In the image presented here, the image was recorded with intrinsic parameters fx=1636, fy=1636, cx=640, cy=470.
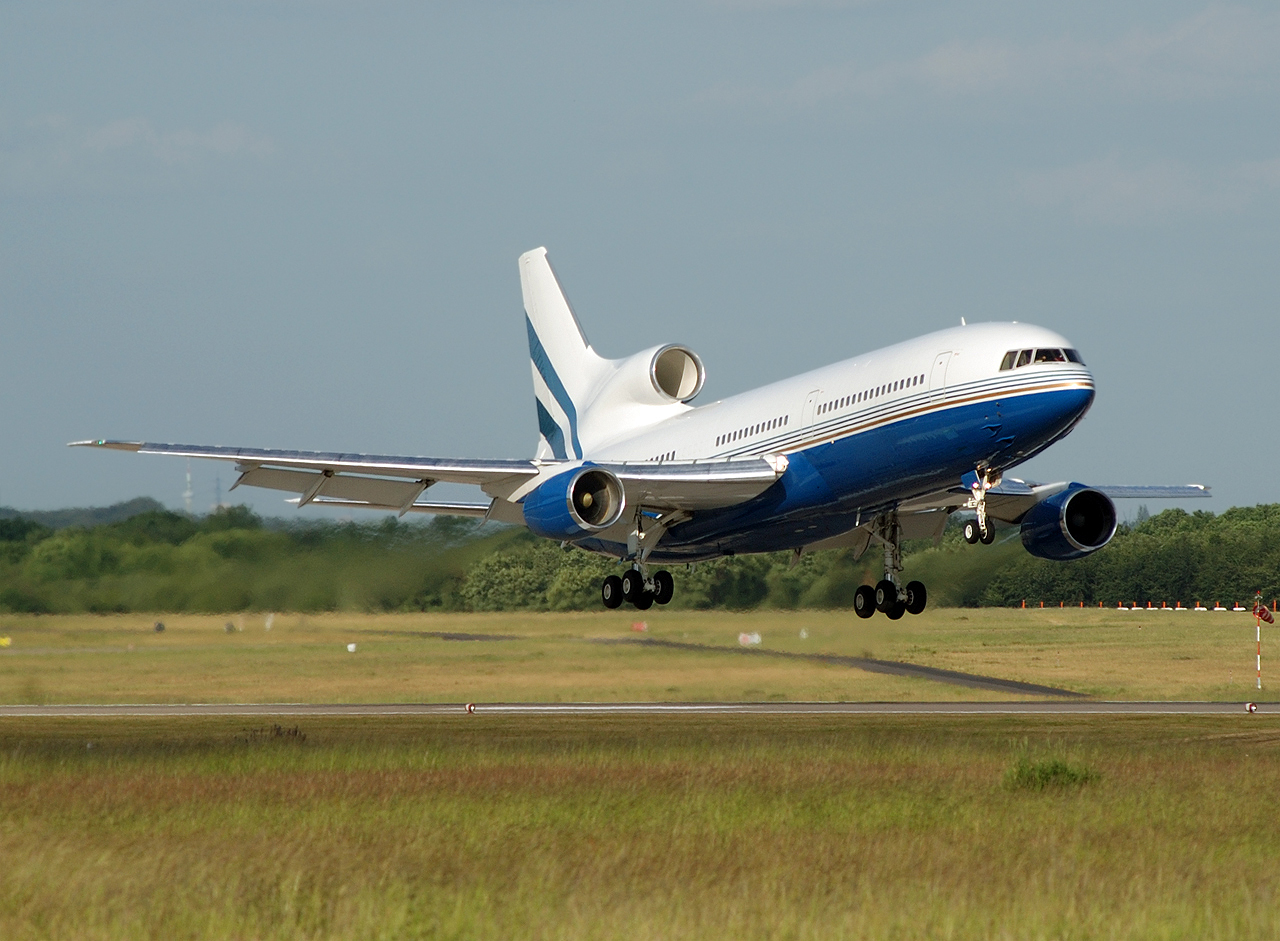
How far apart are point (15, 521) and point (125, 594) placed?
510cm

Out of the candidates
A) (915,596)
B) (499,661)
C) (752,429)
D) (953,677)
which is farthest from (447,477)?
(953,677)

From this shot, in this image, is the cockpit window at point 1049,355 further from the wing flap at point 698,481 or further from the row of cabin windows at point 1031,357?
the wing flap at point 698,481

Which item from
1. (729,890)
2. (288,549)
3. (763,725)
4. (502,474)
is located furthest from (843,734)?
(729,890)

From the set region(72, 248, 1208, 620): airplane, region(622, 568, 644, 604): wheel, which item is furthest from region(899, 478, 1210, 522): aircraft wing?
region(622, 568, 644, 604): wheel

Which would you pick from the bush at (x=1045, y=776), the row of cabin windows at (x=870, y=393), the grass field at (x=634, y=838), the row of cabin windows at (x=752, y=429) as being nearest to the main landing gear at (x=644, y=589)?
the grass field at (x=634, y=838)

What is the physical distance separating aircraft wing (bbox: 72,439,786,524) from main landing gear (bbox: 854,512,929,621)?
4.83 m

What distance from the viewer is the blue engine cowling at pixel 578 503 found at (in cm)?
3612

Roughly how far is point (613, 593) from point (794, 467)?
797cm

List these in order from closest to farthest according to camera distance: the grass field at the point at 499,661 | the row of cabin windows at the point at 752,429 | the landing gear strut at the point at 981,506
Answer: the landing gear strut at the point at 981,506 → the row of cabin windows at the point at 752,429 → the grass field at the point at 499,661

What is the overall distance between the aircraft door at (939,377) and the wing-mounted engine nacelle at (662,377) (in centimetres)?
1280

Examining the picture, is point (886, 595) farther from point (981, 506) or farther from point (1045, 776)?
point (981, 506)

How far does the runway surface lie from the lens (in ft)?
185

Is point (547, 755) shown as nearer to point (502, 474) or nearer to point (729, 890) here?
point (502, 474)

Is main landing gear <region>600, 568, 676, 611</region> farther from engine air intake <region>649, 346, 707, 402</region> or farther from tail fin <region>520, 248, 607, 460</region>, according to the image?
tail fin <region>520, 248, 607, 460</region>
